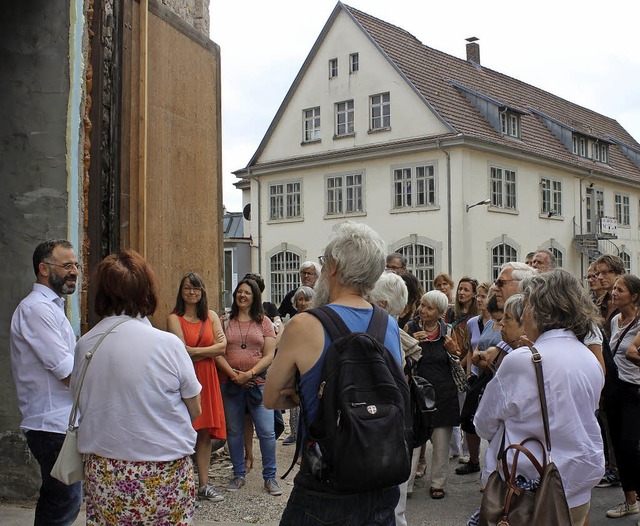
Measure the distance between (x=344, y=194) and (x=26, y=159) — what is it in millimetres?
24099

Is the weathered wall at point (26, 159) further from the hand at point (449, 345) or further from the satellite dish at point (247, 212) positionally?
the satellite dish at point (247, 212)

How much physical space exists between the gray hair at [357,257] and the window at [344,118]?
26.8 m

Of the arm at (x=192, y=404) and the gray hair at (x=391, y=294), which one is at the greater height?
the gray hair at (x=391, y=294)

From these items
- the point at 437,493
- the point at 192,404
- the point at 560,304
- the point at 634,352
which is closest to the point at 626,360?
the point at 634,352

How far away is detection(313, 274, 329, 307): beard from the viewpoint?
305cm

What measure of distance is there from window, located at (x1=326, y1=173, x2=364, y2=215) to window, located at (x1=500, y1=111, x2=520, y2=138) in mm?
6078

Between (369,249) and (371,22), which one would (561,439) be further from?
(371,22)

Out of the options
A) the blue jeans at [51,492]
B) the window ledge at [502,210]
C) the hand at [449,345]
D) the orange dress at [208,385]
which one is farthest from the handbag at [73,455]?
the window ledge at [502,210]

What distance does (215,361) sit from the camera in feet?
21.9

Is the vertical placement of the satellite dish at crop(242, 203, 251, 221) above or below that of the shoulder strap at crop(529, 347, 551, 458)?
above

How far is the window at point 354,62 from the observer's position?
96.8ft

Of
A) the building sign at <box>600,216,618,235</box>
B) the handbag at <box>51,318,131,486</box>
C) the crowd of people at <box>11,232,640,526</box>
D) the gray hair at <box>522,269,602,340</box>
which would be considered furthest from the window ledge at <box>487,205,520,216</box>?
the handbag at <box>51,318,131,486</box>

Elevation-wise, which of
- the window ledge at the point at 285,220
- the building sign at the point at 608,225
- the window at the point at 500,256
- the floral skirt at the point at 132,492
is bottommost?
the floral skirt at the point at 132,492

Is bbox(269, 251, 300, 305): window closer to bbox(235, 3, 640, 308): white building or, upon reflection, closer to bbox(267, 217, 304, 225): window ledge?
bbox(235, 3, 640, 308): white building
